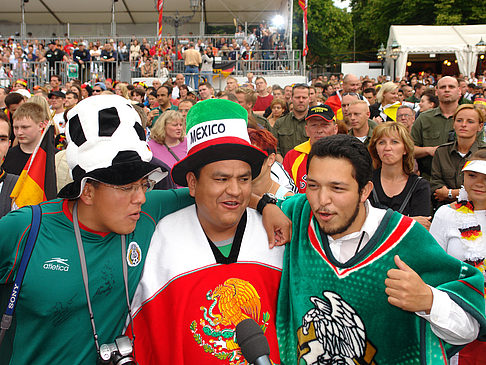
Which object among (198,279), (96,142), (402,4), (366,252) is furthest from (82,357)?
(402,4)

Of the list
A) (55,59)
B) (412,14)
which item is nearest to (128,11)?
(55,59)

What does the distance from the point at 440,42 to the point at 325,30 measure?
18.5 metres

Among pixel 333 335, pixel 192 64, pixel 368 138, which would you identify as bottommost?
pixel 333 335

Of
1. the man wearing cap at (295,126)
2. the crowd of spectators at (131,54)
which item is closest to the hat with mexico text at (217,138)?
the man wearing cap at (295,126)

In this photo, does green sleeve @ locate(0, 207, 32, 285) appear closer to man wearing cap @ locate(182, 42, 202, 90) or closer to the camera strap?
the camera strap

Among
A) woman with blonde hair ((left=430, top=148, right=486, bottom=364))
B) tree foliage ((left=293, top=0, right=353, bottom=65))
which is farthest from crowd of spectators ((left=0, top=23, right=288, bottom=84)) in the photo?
tree foliage ((left=293, top=0, right=353, bottom=65))

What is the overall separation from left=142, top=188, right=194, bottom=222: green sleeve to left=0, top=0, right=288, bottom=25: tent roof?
1055 inches

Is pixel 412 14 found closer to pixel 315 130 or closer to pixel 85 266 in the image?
pixel 315 130

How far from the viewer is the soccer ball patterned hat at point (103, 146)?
230 centimetres

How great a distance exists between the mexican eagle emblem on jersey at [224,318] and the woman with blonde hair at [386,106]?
6.75 m

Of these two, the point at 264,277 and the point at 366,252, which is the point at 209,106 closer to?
the point at 264,277

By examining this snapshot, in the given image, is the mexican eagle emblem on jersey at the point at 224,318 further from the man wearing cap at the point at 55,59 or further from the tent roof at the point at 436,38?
the tent roof at the point at 436,38

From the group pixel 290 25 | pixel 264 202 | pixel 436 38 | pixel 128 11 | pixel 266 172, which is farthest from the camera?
pixel 436 38

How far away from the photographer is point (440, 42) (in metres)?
32.9
